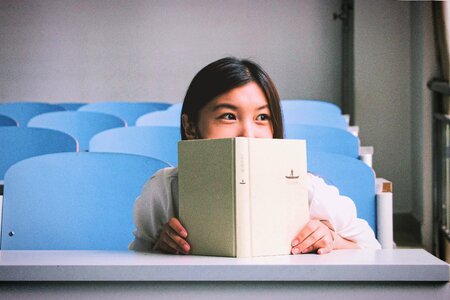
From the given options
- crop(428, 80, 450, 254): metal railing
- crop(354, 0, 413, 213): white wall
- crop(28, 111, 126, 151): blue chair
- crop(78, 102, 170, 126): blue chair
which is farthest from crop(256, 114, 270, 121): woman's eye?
crop(354, 0, 413, 213): white wall

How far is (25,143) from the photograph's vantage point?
335cm

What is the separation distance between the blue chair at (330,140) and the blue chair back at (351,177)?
0.69m

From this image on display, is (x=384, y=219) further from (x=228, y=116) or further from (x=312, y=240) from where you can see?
(x=312, y=240)

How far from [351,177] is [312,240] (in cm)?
97

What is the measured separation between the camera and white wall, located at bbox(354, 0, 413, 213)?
22.1ft

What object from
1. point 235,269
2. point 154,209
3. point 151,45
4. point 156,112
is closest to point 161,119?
point 156,112

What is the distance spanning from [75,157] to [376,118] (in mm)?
5203

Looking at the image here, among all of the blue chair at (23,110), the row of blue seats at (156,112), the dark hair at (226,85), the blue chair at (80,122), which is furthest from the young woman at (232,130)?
the blue chair at (23,110)

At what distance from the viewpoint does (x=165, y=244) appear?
4.79 feet

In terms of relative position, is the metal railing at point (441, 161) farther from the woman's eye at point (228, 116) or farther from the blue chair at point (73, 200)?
the woman's eye at point (228, 116)

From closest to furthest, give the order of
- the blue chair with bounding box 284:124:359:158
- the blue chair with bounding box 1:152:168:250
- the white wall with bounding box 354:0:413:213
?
the blue chair with bounding box 1:152:168:250, the blue chair with bounding box 284:124:359:158, the white wall with bounding box 354:0:413:213

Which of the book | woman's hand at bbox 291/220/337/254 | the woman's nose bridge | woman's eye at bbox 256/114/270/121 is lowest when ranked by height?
woman's hand at bbox 291/220/337/254

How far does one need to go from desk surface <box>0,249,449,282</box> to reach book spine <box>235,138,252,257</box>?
0.11 metres

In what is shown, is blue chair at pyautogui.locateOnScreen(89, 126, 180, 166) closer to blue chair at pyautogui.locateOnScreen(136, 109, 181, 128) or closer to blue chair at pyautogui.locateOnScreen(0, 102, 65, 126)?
blue chair at pyautogui.locateOnScreen(136, 109, 181, 128)
